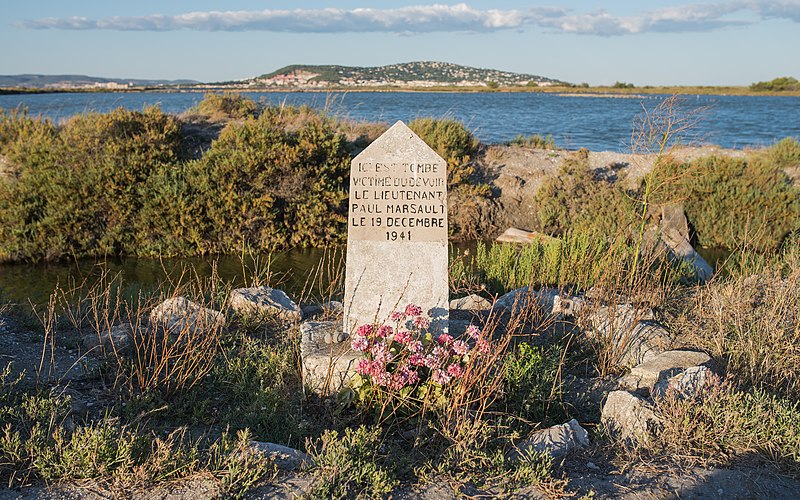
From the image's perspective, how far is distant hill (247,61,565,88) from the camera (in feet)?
273

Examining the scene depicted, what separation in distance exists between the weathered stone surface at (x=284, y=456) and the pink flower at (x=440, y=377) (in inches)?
37.4

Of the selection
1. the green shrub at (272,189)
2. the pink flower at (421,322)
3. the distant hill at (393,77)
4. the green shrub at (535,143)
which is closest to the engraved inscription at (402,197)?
the pink flower at (421,322)

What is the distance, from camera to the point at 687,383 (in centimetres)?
455

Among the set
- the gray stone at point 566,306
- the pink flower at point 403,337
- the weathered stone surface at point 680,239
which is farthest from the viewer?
the weathered stone surface at point 680,239

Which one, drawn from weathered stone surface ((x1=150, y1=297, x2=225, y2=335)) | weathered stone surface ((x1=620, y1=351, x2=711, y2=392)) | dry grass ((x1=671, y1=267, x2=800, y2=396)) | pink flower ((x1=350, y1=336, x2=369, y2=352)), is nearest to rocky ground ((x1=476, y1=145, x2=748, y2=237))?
dry grass ((x1=671, y1=267, x2=800, y2=396))

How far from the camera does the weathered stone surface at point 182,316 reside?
5656 millimetres

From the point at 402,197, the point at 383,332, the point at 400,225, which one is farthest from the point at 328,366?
the point at 402,197

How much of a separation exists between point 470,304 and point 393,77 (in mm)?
101760

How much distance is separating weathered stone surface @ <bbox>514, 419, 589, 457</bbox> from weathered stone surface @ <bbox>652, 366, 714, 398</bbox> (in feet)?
2.36

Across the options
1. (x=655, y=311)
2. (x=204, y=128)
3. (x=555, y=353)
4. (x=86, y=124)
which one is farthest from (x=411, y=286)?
(x=204, y=128)

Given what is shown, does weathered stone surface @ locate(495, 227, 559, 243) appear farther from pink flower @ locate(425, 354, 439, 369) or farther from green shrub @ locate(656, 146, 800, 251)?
pink flower @ locate(425, 354, 439, 369)

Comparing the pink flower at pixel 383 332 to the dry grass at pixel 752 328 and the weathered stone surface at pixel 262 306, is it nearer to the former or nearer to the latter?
the weathered stone surface at pixel 262 306

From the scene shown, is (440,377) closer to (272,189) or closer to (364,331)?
(364,331)

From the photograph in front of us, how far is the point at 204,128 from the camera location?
50.4 ft
